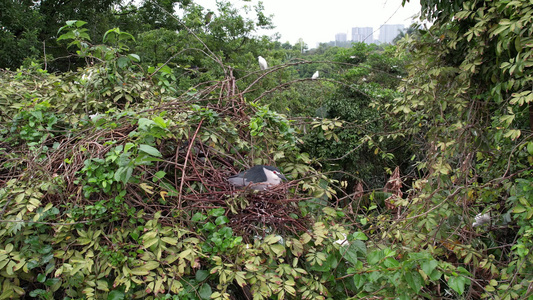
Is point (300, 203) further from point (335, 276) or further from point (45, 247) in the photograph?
point (45, 247)

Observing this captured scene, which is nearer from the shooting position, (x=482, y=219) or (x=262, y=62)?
(x=482, y=219)

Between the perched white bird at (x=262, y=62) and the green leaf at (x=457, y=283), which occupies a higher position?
the perched white bird at (x=262, y=62)

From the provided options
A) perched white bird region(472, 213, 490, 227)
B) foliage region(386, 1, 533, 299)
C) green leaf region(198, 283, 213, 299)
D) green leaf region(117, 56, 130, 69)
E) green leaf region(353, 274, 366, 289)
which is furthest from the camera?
perched white bird region(472, 213, 490, 227)

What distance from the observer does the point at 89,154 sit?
150 cm

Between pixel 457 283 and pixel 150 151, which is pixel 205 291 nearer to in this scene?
pixel 150 151

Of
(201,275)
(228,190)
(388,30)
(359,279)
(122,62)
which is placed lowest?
(359,279)

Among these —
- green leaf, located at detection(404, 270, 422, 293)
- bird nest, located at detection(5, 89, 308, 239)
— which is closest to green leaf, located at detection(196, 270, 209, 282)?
bird nest, located at detection(5, 89, 308, 239)

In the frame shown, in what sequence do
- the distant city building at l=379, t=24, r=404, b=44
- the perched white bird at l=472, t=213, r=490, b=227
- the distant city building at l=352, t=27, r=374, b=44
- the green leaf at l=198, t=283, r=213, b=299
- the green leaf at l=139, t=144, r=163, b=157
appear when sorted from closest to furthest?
the green leaf at l=139, t=144, r=163, b=157 → the green leaf at l=198, t=283, r=213, b=299 → the perched white bird at l=472, t=213, r=490, b=227 → the distant city building at l=352, t=27, r=374, b=44 → the distant city building at l=379, t=24, r=404, b=44

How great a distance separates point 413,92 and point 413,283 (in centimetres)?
143

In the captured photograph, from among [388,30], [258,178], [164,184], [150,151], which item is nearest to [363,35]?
[258,178]

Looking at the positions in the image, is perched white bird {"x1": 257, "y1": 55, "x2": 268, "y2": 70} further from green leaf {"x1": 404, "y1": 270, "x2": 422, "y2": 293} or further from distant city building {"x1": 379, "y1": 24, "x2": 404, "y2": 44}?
green leaf {"x1": 404, "y1": 270, "x2": 422, "y2": 293}

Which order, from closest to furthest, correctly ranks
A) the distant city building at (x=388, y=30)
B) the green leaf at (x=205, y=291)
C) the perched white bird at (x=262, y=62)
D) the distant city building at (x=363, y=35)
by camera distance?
the green leaf at (x=205, y=291), the distant city building at (x=363, y=35), the distant city building at (x=388, y=30), the perched white bird at (x=262, y=62)

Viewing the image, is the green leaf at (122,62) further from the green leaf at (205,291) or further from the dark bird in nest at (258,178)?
the green leaf at (205,291)

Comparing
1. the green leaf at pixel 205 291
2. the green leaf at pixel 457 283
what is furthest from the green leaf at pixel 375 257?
the green leaf at pixel 205 291
